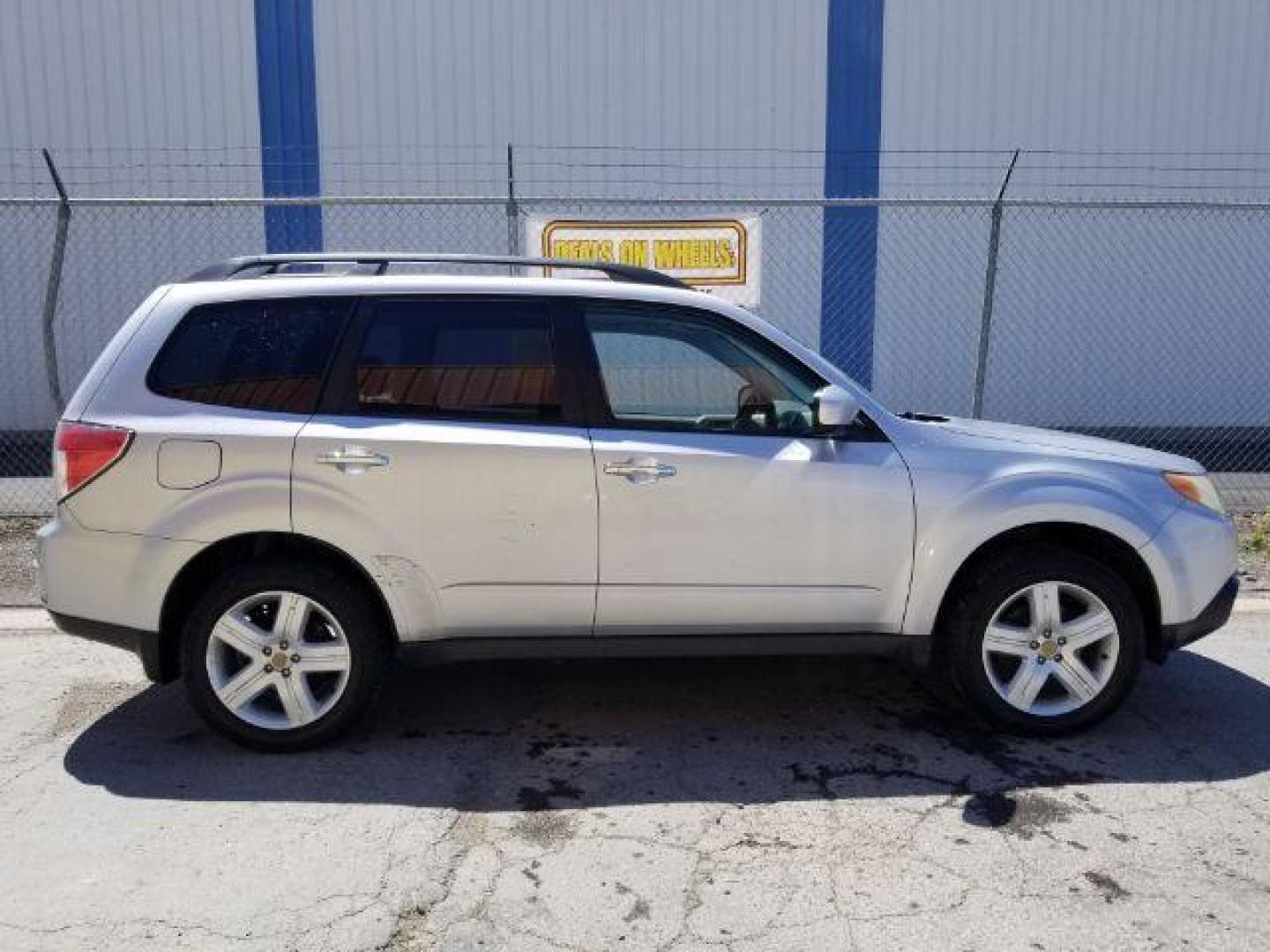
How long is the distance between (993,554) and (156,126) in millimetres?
10464

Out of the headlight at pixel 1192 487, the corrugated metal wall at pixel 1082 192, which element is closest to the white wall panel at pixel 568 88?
the corrugated metal wall at pixel 1082 192

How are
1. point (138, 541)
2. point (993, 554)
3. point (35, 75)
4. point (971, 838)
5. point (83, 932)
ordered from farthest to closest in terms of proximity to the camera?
point (35, 75), point (993, 554), point (138, 541), point (971, 838), point (83, 932)

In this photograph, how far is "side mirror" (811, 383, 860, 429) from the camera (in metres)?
4.06

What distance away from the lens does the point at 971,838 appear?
3.58m

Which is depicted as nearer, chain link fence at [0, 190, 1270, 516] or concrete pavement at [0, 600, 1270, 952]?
concrete pavement at [0, 600, 1270, 952]

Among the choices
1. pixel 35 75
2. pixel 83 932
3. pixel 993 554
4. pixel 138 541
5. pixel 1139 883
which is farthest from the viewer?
pixel 35 75

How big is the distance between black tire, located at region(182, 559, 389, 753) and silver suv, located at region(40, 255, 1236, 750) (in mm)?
10

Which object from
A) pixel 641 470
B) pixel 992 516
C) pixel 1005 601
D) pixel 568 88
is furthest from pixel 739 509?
pixel 568 88

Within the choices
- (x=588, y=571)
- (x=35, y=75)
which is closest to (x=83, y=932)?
(x=588, y=571)

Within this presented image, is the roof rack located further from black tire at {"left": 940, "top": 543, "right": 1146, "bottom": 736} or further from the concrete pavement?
the concrete pavement

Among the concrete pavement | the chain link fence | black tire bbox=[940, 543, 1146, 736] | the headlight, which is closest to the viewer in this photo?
the concrete pavement

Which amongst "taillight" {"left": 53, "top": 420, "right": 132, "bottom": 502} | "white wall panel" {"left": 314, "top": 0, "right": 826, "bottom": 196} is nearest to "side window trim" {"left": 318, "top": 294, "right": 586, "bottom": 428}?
"taillight" {"left": 53, "top": 420, "right": 132, "bottom": 502}

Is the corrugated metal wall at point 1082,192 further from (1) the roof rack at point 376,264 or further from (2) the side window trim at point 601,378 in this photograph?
(2) the side window trim at point 601,378

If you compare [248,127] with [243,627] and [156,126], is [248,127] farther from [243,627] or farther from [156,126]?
[243,627]
